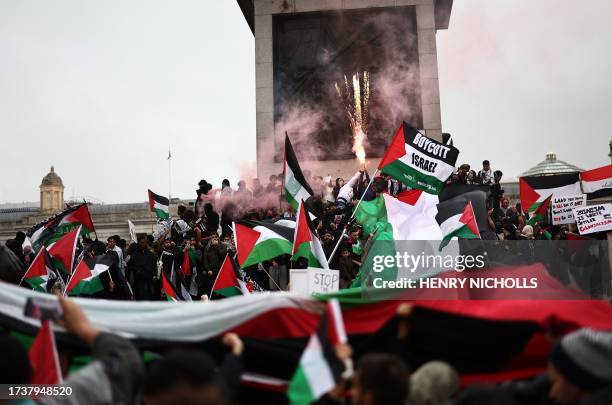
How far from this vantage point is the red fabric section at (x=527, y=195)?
1739 centimetres

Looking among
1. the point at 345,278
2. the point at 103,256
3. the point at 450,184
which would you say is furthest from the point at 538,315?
the point at 450,184

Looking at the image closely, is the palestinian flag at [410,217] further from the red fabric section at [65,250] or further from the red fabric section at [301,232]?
the red fabric section at [65,250]

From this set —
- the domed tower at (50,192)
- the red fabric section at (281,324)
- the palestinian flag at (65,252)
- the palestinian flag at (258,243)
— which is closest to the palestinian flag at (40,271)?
the palestinian flag at (65,252)

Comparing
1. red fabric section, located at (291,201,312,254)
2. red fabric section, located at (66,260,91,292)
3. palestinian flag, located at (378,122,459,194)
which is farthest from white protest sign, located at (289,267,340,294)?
red fabric section, located at (66,260,91,292)

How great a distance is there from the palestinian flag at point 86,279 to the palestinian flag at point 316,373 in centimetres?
963

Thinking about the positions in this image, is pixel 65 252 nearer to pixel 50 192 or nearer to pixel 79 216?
pixel 79 216

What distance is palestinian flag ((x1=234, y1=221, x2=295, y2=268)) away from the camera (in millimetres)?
12031

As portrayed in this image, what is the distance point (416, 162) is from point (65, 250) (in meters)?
6.42

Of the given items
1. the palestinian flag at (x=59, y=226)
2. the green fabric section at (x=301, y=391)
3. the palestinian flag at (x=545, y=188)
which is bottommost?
the green fabric section at (x=301, y=391)

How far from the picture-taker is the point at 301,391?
12.8 ft

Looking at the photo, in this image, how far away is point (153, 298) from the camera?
48.9 feet

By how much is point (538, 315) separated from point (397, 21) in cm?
1789

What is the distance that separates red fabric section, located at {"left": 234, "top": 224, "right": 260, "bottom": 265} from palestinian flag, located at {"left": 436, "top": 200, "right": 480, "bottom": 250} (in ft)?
9.93

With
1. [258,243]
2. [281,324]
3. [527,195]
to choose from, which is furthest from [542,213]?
[281,324]
